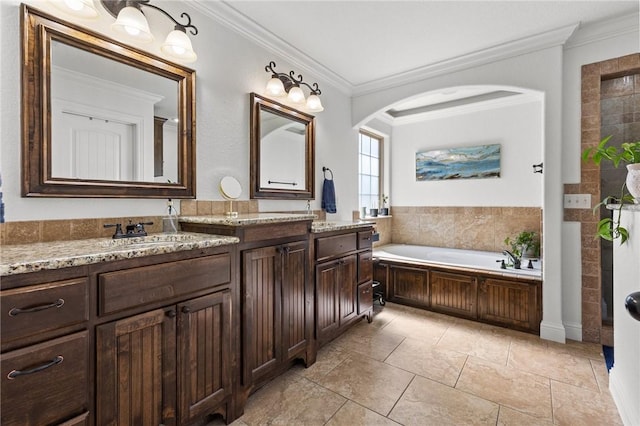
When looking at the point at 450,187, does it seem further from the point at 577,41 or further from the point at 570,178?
the point at 577,41

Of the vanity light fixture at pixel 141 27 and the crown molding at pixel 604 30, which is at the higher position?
the crown molding at pixel 604 30

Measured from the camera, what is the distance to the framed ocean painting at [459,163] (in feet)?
12.6

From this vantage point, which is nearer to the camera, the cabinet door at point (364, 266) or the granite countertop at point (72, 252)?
the granite countertop at point (72, 252)

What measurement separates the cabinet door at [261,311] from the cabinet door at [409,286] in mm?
1874

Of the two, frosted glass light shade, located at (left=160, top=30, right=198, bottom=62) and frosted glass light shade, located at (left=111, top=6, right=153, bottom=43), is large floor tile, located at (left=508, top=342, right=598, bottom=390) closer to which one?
frosted glass light shade, located at (left=160, top=30, right=198, bottom=62)

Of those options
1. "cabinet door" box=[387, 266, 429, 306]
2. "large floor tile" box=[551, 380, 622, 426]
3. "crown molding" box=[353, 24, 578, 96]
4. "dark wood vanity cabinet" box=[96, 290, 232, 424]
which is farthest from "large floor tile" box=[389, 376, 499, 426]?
"crown molding" box=[353, 24, 578, 96]

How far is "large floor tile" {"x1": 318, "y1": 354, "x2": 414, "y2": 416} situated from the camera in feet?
5.68

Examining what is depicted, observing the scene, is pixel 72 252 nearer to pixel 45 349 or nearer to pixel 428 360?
pixel 45 349

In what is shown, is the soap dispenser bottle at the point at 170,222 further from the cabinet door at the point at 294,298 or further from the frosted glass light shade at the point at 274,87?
the frosted glass light shade at the point at 274,87

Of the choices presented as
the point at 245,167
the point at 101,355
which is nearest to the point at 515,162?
the point at 245,167

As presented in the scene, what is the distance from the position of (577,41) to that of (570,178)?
1.14 meters

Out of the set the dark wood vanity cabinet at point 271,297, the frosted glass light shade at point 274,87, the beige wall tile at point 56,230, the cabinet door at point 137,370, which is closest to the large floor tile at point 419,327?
the dark wood vanity cabinet at point 271,297

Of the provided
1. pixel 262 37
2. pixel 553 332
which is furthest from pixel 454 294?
pixel 262 37

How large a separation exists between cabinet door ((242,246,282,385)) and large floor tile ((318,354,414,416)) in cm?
44
